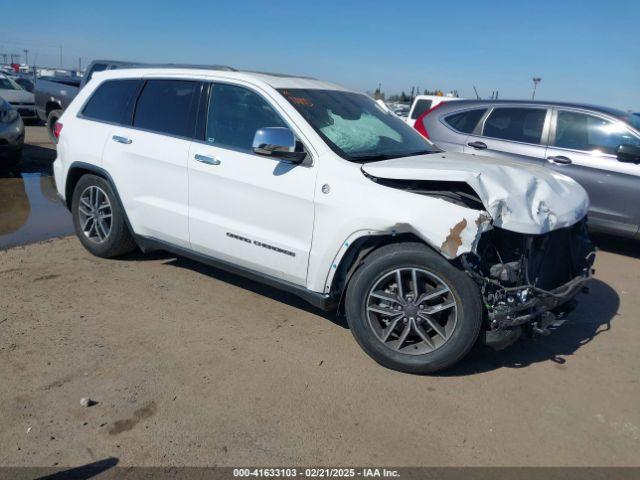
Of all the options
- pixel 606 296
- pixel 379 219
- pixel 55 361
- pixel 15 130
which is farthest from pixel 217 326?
pixel 15 130

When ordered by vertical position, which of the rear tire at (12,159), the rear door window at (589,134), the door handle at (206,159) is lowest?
the rear tire at (12,159)

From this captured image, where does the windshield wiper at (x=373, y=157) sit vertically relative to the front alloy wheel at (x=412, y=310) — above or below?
above

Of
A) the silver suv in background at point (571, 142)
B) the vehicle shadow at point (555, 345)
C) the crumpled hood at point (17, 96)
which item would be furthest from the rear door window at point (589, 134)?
the crumpled hood at point (17, 96)

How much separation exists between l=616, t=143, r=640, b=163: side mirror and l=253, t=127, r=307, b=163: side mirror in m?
4.18

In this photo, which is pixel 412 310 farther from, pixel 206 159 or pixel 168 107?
pixel 168 107

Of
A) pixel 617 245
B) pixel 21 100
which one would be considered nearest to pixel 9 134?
pixel 617 245

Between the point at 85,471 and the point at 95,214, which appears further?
the point at 95,214

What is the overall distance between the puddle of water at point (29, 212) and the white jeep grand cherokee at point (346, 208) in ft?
5.37

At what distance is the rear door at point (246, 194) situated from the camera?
150 inches

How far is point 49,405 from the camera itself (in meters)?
3.05

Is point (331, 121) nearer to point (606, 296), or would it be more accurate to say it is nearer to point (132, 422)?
point (132, 422)

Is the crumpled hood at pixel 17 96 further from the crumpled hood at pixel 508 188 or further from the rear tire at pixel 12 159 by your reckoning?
the crumpled hood at pixel 508 188

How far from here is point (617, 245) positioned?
281 inches

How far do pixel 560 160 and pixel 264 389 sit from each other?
487 centimetres
